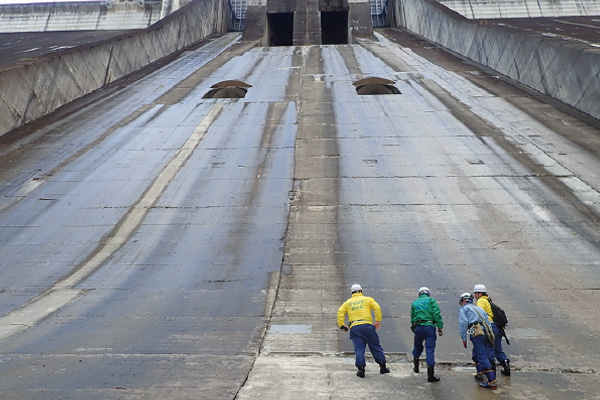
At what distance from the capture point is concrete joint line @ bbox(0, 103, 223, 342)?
32.7ft

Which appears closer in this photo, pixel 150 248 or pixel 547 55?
pixel 150 248

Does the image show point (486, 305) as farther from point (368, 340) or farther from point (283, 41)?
point (283, 41)

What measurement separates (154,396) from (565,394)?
14.9ft

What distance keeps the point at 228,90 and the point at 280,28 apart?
88.1 feet

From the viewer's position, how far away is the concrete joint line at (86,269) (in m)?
9.96

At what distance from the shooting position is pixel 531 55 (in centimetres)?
2562

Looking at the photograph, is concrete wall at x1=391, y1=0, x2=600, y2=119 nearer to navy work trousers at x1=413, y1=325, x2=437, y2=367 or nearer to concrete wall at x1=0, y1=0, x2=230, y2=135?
navy work trousers at x1=413, y1=325, x2=437, y2=367

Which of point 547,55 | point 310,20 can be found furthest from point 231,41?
point 547,55

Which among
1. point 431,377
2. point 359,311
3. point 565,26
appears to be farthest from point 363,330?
point 565,26

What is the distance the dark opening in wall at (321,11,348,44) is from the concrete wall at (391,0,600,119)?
41.2ft

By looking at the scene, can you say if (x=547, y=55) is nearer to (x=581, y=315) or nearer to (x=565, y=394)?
(x=581, y=315)

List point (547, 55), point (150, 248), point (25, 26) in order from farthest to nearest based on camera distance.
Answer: point (25, 26) < point (547, 55) < point (150, 248)

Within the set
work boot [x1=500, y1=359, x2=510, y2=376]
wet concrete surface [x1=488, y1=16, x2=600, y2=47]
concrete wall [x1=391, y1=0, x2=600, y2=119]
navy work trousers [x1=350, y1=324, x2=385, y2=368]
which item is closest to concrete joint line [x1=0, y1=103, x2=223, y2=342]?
navy work trousers [x1=350, y1=324, x2=385, y2=368]

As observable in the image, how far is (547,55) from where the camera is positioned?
24.1 meters
